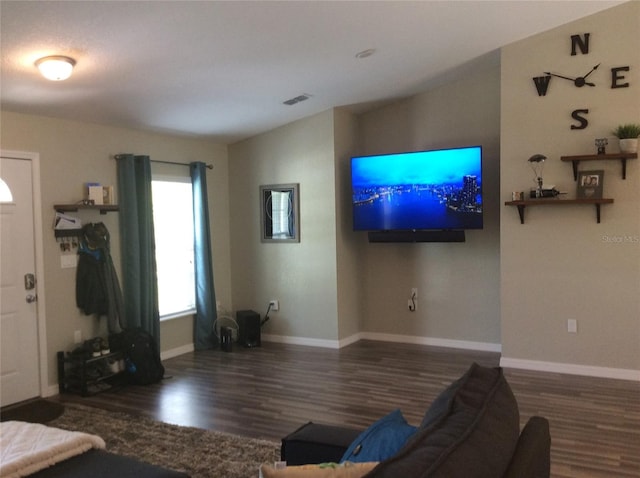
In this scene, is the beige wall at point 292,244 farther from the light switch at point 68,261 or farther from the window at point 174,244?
the light switch at point 68,261

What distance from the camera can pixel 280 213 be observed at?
6.33 metres

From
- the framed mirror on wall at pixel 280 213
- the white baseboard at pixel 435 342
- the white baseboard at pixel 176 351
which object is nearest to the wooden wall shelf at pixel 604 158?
the white baseboard at pixel 435 342

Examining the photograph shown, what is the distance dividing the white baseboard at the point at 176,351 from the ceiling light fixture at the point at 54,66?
3209 mm

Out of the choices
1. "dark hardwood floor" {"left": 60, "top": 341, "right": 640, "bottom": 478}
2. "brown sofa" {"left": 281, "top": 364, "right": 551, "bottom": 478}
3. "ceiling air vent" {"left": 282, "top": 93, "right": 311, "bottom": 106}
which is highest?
"ceiling air vent" {"left": 282, "top": 93, "right": 311, "bottom": 106}

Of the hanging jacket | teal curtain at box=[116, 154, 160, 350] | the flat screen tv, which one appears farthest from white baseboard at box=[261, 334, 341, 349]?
the hanging jacket

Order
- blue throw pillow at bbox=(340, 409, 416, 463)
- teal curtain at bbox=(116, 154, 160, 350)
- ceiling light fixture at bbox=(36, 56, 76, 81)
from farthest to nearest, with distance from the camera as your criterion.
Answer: teal curtain at bbox=(116, 154, 160, 350) → ceiling light fixture at bbox=(36, 56, 76, 81) → blue throw pillow at bbox=(340, 409, 416, 463)

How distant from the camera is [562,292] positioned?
4809 mm

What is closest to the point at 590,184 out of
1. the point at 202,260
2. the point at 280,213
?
the point at 280,213

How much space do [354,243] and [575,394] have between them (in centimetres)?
288

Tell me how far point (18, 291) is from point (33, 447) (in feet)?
8.36

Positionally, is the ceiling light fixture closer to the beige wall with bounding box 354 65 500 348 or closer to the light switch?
the light switch

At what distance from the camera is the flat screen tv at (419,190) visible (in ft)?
17.3

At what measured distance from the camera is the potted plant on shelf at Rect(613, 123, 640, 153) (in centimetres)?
438

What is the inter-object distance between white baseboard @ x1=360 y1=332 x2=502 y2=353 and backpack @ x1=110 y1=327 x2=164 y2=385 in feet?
8.27
